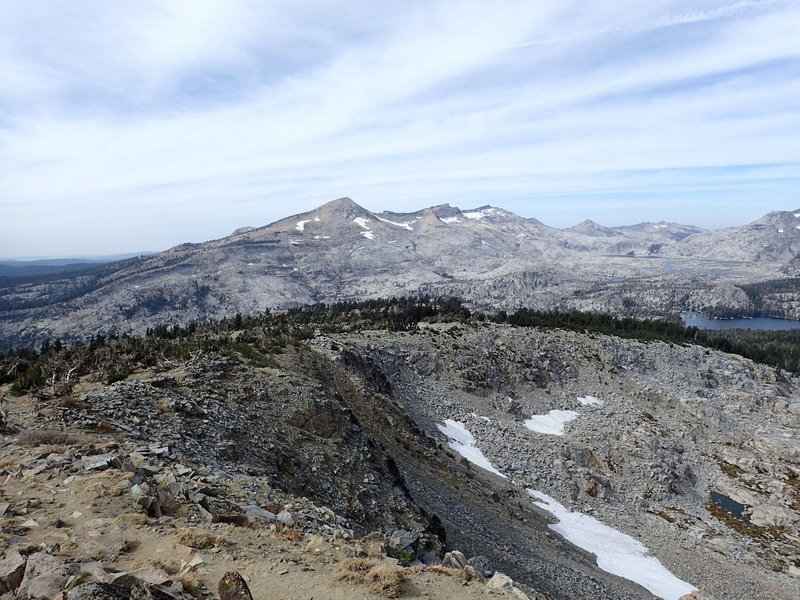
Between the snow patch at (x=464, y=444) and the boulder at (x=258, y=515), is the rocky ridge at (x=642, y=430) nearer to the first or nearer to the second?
the snow patch at (x=464, y=444)

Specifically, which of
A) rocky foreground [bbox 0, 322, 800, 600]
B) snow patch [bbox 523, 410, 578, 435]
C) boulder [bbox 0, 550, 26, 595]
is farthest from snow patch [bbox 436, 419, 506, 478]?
boulder [bbox 0, 550, 26, 595]

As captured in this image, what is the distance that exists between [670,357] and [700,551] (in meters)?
45.7

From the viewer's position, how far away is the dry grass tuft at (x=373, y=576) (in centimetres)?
888

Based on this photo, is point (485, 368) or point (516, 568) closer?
point (516, 568)

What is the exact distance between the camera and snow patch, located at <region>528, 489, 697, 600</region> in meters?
29.1

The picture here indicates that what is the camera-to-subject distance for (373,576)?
923 centimetres

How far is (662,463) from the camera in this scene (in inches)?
1826

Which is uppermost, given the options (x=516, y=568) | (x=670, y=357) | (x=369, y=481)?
(x=369, y=481)

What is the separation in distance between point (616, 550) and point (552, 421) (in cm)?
2110

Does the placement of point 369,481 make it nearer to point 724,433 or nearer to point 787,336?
point 724,433

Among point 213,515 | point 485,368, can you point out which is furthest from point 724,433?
point 213,515

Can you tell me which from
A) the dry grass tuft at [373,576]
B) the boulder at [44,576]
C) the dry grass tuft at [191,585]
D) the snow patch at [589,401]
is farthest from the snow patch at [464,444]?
the boulder at [44,576]

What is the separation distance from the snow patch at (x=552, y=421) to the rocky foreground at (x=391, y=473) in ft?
2.05

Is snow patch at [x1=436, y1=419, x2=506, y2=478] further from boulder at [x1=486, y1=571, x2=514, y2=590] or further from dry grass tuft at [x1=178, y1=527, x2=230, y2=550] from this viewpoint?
dry grass tuft at [x1=178, y1=527, x2=230, y2=550]
